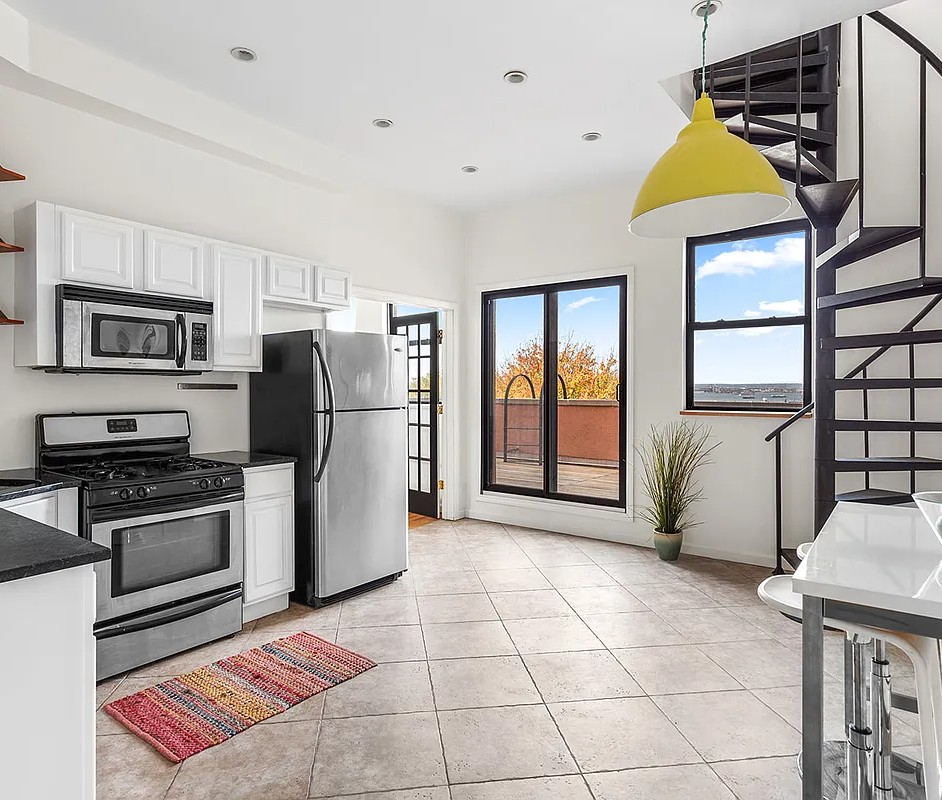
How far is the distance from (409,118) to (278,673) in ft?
10.2

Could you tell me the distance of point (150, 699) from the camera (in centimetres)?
257

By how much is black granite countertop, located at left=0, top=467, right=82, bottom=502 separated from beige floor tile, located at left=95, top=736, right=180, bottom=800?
0.96m

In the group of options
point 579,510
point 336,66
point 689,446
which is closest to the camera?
point 336,66

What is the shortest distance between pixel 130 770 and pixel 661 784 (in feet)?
5.78

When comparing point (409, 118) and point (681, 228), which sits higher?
point (409, 118)

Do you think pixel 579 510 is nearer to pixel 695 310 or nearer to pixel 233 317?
pixel 695 310

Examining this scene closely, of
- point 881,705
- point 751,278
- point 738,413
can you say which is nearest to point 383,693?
point 881,705

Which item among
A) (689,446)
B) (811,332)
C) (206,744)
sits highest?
(811,332)

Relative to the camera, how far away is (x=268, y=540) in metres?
3.50

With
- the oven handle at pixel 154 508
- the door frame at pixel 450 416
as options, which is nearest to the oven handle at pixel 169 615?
the oven handle at pixel 154 508

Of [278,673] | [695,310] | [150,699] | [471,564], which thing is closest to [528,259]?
[695,310]

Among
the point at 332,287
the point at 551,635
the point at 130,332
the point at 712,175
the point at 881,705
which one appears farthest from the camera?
the point at 332,287

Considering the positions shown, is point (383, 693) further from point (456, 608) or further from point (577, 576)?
point (577, 576)

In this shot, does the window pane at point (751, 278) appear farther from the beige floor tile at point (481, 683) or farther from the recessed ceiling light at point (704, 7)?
the beige floor tile at point (481, 683)
